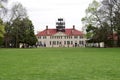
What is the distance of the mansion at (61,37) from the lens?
6663 inches

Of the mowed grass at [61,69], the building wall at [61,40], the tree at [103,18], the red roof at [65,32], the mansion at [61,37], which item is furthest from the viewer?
the red roof at [65,32]

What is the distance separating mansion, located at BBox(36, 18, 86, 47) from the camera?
169 m

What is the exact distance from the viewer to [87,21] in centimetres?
9488

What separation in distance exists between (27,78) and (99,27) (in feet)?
261

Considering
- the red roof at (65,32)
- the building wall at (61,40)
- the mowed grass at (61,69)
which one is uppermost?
the red roof at (65,32)

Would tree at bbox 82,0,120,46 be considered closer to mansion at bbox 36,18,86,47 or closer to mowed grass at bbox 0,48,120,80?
mowed grass at bbox 0,48,120,80

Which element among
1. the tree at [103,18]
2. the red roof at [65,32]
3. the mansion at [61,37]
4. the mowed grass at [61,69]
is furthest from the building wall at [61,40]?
the mowed grass at [61,69]

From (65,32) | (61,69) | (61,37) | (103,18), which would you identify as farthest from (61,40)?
(61,69)

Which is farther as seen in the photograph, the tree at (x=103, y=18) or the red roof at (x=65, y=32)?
the red roof at (x=65, y=32)

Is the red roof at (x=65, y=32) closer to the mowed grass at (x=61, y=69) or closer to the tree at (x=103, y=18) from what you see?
the tree at (x=103, y=18)

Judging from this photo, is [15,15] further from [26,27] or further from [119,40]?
[119,40]

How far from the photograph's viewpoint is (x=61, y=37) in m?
170

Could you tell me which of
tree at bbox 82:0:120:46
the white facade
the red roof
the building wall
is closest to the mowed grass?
tree at bbox 82:0:120:46

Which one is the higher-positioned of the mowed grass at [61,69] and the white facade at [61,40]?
the white facade at [61,40]
